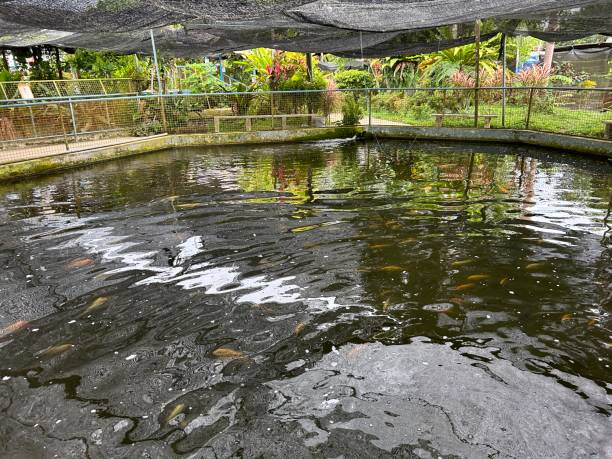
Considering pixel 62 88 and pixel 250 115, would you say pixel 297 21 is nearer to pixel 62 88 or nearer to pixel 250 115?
pixel 250 115

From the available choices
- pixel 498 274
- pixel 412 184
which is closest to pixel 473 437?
pixel 498 274

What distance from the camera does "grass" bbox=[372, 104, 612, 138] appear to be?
11.4 m

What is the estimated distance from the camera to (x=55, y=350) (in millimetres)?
3604

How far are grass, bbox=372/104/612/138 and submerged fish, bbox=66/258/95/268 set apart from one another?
10791mm

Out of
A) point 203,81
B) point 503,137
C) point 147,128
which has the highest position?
point 203,81

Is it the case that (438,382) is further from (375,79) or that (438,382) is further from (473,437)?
(375,79)

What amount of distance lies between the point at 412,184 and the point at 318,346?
5332mm

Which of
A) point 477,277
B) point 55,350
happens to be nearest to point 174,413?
Answer: point 55,350

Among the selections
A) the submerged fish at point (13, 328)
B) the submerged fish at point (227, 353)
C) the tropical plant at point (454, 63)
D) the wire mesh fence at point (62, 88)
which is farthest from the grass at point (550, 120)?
the submerged fish at point (13, 328)

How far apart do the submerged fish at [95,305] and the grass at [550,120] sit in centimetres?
1092

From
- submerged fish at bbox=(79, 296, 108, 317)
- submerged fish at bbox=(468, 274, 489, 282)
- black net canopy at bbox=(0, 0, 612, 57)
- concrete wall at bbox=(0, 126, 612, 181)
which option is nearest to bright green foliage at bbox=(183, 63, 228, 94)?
concrete wall at bbox=(0, 126, 612, 181)

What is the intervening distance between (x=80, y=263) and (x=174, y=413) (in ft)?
9.71

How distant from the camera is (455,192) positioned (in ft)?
25.1

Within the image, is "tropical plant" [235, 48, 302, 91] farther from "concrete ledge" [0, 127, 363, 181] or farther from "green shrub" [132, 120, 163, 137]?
"green shrub" [132, 120, 163, 137]
